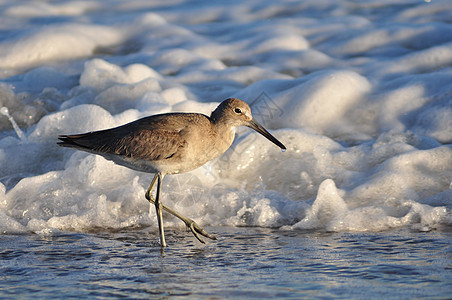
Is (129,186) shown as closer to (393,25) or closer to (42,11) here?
(393,25)

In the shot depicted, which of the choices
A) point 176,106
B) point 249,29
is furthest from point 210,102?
point 249,29

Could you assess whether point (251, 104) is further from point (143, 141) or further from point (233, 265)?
point (233, 265)

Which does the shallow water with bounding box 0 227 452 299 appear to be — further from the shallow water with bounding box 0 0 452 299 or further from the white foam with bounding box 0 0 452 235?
the white foam with bounding box 0 0 452 235

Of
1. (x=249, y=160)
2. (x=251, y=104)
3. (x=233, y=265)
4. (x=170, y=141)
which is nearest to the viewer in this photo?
(x=233, y=265)

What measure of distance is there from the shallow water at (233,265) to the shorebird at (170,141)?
1.41ft

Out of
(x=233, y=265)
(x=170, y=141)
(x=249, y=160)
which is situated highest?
(x=170, y=141)

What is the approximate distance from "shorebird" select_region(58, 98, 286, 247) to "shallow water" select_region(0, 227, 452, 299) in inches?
16.9

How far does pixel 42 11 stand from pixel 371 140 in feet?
30.2

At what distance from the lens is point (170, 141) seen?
5.12m

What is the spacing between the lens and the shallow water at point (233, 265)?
3727 millimetres

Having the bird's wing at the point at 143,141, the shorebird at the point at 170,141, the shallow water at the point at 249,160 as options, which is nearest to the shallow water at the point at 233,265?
the shallow water at the point at 249,160

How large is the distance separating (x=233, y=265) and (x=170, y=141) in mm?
1298

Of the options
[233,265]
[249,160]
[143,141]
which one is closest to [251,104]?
[249,160]

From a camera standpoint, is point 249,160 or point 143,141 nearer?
point 143,141
